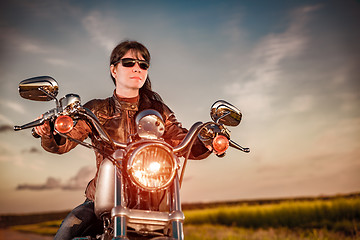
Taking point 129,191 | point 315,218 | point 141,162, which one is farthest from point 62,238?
point 315,218

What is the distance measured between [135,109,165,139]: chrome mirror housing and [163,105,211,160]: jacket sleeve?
2.30ft

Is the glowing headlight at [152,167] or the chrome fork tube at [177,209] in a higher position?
the glowing headlight at [152,167]

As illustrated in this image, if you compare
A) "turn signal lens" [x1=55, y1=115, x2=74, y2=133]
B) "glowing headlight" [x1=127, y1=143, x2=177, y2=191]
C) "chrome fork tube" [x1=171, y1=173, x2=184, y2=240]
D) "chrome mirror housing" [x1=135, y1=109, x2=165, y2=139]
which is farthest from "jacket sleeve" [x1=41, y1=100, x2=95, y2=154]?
"chrome fork tube" [x1=171, y1=173, x2=184, y2=240]

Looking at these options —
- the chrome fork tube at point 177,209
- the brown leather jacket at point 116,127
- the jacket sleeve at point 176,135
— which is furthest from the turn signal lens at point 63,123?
the jacket sleeve at point 176,135

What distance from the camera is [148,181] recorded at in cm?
205

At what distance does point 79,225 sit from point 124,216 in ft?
3.32

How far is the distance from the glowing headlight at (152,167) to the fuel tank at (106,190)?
0.64 feet

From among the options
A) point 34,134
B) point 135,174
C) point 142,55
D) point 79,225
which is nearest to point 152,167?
point 135,174

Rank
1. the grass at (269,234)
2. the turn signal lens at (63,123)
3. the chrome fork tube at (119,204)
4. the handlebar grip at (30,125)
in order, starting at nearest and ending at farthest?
the chrome fork tube at (119,204), the turn signal lens at (63,123), the handlebar grip at (30,125), the grass at (269,234)

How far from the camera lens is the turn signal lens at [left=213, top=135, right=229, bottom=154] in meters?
2.48

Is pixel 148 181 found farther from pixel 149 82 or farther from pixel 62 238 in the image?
pixel 149 82

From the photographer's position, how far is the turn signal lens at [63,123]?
6.74 feet

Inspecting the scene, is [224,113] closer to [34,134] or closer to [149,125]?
[149,125]

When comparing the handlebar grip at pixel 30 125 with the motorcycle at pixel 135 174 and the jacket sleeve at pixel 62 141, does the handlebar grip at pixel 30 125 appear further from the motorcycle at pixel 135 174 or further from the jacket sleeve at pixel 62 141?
the jacket sleeve at pixel 62 141
